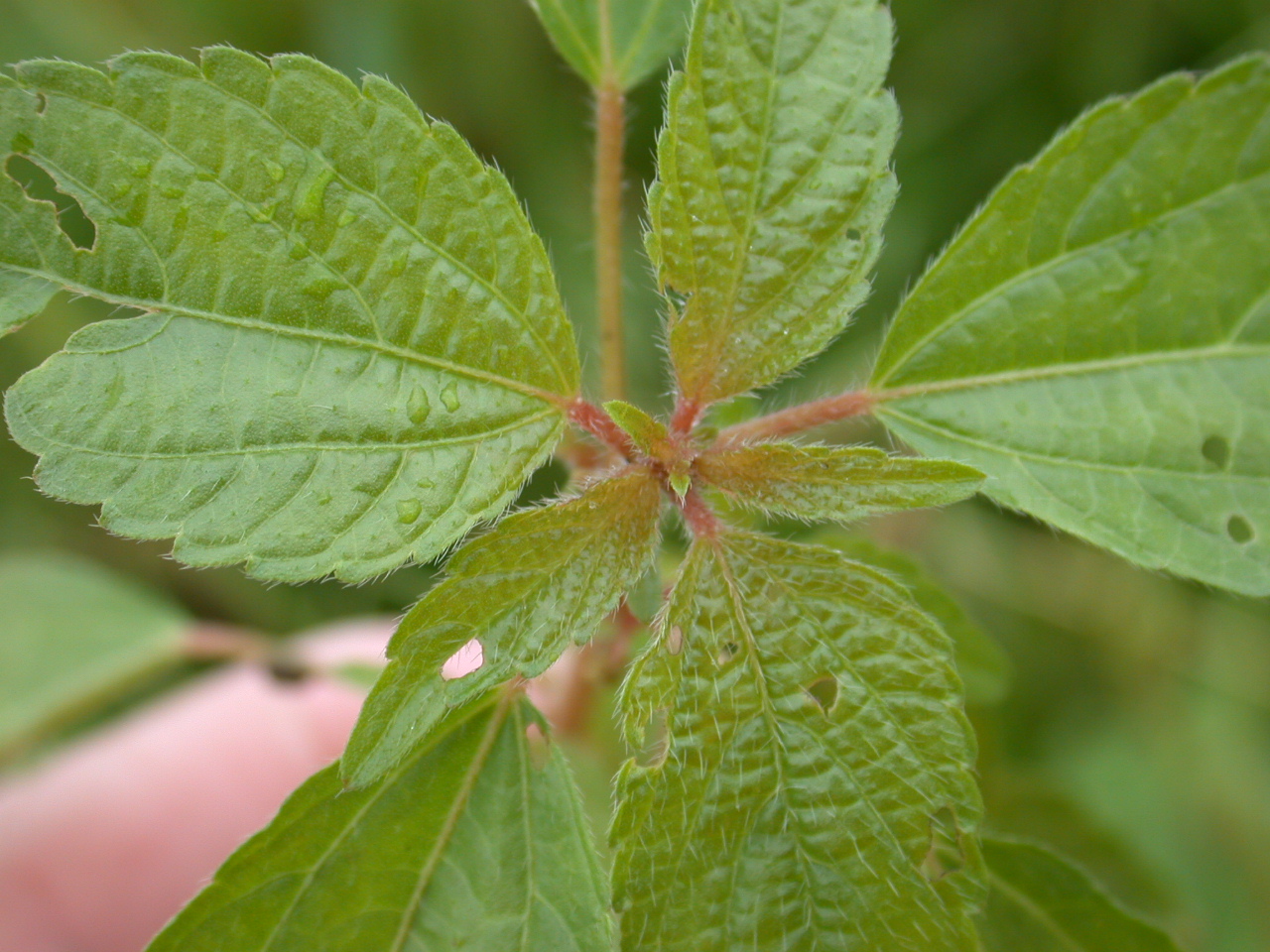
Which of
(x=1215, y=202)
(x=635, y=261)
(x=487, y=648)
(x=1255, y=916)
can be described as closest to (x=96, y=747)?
(x=635, y=261)

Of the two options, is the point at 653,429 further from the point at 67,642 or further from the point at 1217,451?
the point at 67,642

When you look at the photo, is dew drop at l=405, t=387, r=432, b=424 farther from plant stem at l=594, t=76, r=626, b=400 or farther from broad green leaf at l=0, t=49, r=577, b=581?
plant stem at l=594, t=76, r=626, b=400

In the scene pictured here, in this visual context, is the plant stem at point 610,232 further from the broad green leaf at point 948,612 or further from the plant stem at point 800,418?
the broad green leaf at point 948,612

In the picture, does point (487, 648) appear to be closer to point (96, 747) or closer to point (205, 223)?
point (205, 223)

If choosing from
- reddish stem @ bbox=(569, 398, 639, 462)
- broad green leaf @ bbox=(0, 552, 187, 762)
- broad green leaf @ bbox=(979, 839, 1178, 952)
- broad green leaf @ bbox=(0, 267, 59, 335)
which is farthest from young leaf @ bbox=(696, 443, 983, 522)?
broad green leaf @ bbox=(0, 552, 187, 762)

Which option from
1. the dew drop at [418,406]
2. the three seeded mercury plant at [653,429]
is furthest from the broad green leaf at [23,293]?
the dew drop at [418,406]

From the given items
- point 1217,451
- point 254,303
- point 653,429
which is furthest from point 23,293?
point 1217,451

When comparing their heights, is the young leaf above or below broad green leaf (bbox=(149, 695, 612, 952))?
above
